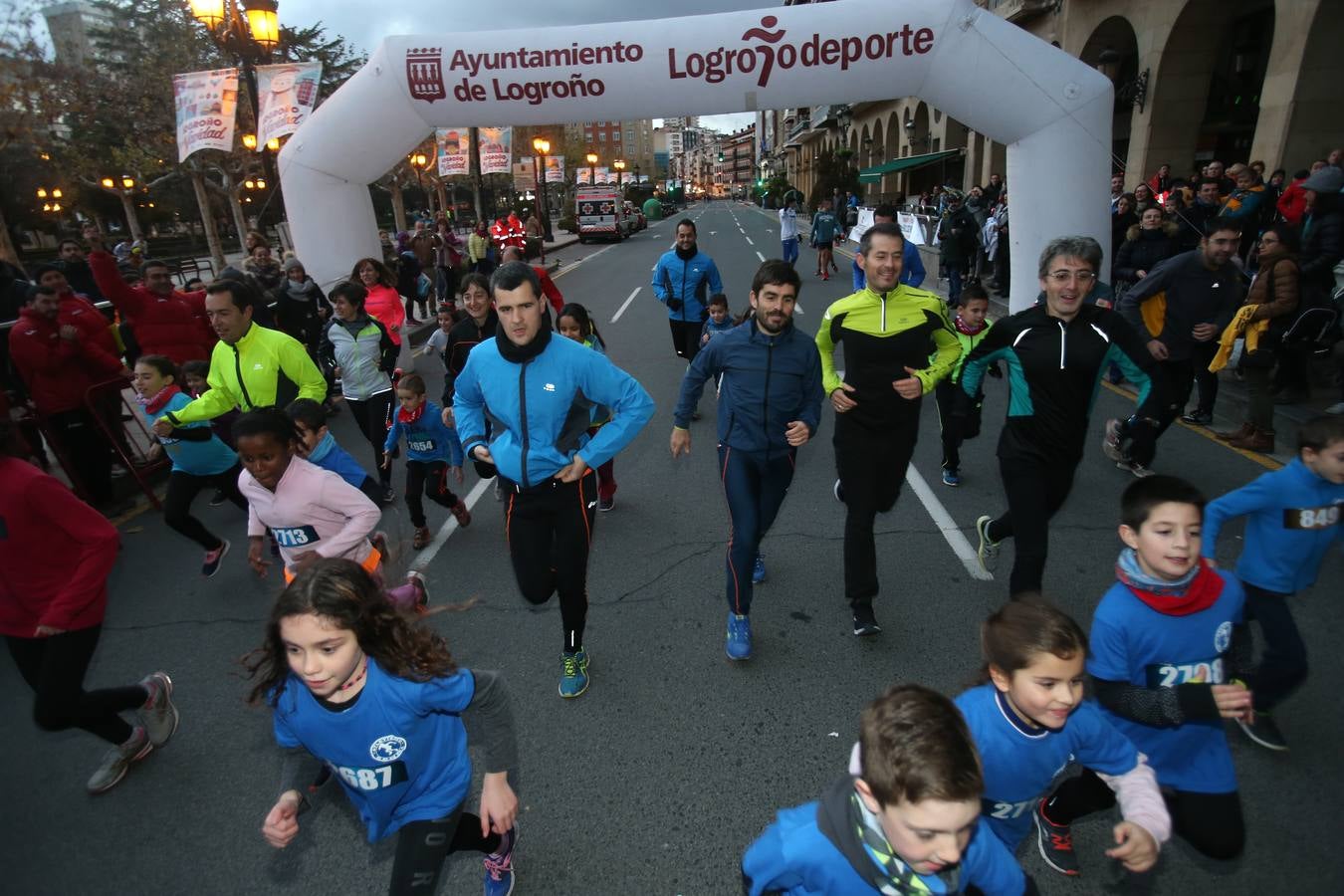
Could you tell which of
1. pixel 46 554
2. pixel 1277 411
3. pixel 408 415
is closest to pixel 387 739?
pixel 46 554

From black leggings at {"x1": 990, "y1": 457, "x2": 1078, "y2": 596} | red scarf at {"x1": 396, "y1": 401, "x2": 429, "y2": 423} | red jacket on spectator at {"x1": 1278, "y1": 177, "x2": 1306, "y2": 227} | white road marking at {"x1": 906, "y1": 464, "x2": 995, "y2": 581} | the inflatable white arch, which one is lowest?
white road marking at {"x1": 906, "y1": 464, "x2": 995, "y2": 581}

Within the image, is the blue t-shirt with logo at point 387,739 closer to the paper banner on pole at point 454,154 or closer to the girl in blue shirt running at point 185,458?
the girl in blue shirt running at point 185,458

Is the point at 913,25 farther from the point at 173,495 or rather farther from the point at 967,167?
the point at 967,167

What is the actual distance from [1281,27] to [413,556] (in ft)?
56.8

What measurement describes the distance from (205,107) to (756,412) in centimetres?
1057

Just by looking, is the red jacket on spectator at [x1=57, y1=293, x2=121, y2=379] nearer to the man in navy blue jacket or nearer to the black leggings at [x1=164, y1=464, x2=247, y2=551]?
the black leggings at [x1=164, y1=464, x2=247, y2=551]

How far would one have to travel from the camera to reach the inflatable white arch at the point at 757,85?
7.25 metres

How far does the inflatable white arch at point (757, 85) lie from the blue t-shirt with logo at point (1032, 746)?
23.1 feet

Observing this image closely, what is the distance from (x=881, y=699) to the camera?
1.43 metres

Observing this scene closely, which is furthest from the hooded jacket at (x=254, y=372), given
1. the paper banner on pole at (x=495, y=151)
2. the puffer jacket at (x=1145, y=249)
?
the paper banner on pole at (x=495, y=151)

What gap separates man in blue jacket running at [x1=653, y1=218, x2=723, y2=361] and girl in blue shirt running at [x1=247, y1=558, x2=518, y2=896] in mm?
6228

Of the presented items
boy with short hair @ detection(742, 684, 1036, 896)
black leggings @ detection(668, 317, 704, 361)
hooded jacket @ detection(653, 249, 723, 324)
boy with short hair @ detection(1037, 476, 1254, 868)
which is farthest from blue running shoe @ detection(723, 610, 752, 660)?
black leggings @ detection(668, 317, 704, 361)

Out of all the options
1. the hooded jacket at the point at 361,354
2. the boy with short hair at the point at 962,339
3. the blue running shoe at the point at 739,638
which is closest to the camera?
the blue running shoe at the point at 739,638

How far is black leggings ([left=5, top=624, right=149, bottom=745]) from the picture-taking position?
2.90 metres
